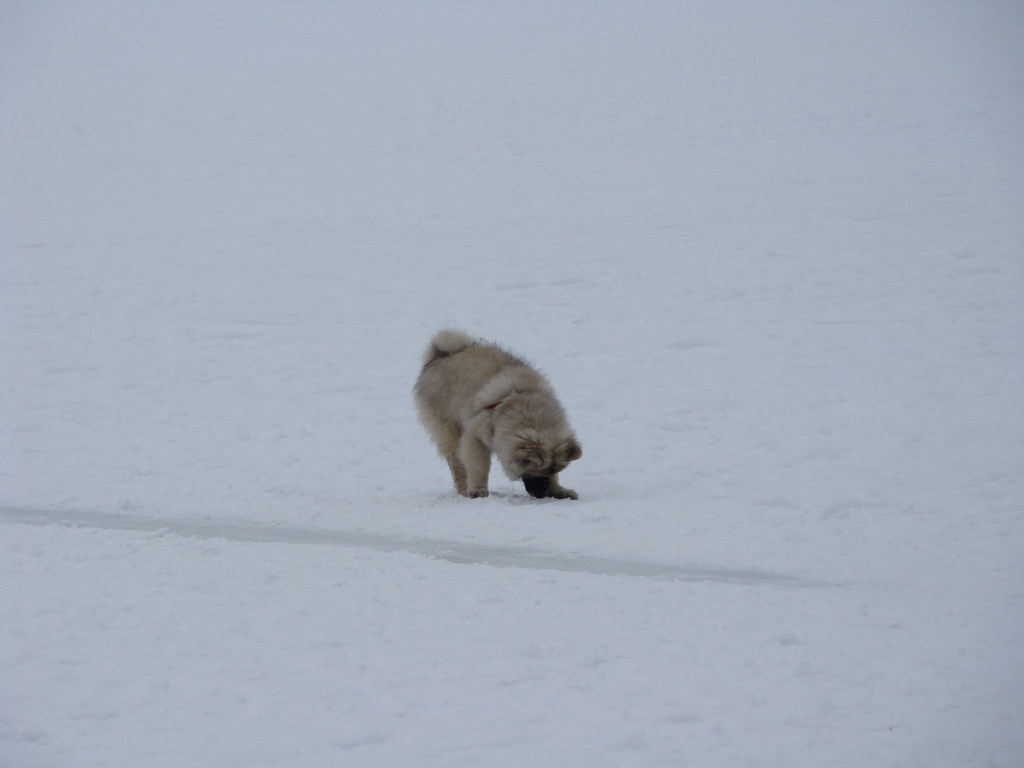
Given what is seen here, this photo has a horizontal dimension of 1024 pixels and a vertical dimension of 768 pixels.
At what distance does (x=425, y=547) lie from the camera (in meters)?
8.90

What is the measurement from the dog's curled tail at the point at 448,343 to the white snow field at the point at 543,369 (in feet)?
4.30

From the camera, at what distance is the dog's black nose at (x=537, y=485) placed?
10234 mm

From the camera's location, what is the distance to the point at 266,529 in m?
9.74

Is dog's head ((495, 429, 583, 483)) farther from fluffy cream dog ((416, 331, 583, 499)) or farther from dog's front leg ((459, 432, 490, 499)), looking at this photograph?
dog's front leg ((459, 432, 490, 499))

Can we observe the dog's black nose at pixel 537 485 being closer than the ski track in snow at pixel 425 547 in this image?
No

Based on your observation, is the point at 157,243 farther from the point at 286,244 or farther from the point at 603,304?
the point at 603,304

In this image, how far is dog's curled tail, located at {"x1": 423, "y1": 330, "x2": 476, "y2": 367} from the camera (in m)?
11.6

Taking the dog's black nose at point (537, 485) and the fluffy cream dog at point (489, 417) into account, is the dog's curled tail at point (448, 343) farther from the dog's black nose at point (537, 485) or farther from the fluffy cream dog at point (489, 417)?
the dog's black nose at point (537, 485)

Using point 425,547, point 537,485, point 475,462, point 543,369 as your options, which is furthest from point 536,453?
point 543,369

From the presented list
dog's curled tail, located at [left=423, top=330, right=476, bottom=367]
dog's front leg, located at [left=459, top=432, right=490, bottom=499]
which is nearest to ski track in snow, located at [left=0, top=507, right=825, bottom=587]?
dog's front leg, located at [left=459, top=432, right=490, bottom=499]

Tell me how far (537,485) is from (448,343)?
6.51ft

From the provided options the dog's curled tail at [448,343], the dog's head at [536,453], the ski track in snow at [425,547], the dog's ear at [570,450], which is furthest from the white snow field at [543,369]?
the dog's curled tail at [448,343]

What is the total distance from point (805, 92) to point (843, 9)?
39.8 ft

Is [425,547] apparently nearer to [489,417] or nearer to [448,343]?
[489,417]
